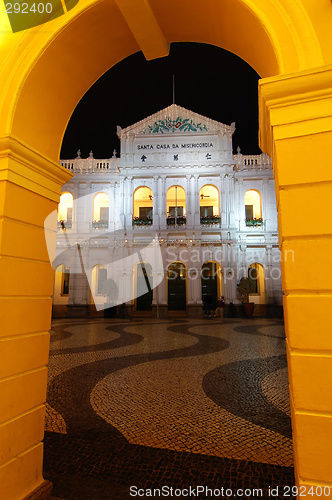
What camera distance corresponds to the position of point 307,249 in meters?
1.92

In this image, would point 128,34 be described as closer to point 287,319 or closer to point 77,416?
point 287,319

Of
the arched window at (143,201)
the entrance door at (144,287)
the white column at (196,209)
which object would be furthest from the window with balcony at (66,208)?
the white column at (196,209)

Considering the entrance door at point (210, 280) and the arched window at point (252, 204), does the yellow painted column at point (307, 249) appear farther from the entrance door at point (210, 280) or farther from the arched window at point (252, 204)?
the arched window at point (252, 204)

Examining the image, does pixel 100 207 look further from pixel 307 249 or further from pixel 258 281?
pixel 307 249

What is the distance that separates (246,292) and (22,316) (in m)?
17.7

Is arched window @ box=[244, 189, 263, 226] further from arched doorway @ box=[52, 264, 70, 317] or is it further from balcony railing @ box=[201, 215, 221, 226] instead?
arched doorway @ box=[52, 264, 70, 317]

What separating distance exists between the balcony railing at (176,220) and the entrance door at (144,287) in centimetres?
349

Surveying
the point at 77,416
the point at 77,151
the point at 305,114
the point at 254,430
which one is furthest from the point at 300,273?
the point at 77,151

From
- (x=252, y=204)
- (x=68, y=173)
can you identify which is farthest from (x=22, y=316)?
(x=252, y=204)

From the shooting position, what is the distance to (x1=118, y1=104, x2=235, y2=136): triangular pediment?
21.9 metres

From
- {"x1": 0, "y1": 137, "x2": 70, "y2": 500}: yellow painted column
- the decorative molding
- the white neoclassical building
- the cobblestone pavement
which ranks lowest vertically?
the cobblestone pavement

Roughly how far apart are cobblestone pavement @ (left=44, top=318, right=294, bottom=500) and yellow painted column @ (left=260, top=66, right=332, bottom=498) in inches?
44.2

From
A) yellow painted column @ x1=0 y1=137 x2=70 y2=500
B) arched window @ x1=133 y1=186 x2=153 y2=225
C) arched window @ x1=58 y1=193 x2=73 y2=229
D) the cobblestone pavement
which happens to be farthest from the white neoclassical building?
yellow painted column @ x1=0 y1=137 x2=70 y2=500

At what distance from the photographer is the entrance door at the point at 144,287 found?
2223 cm
